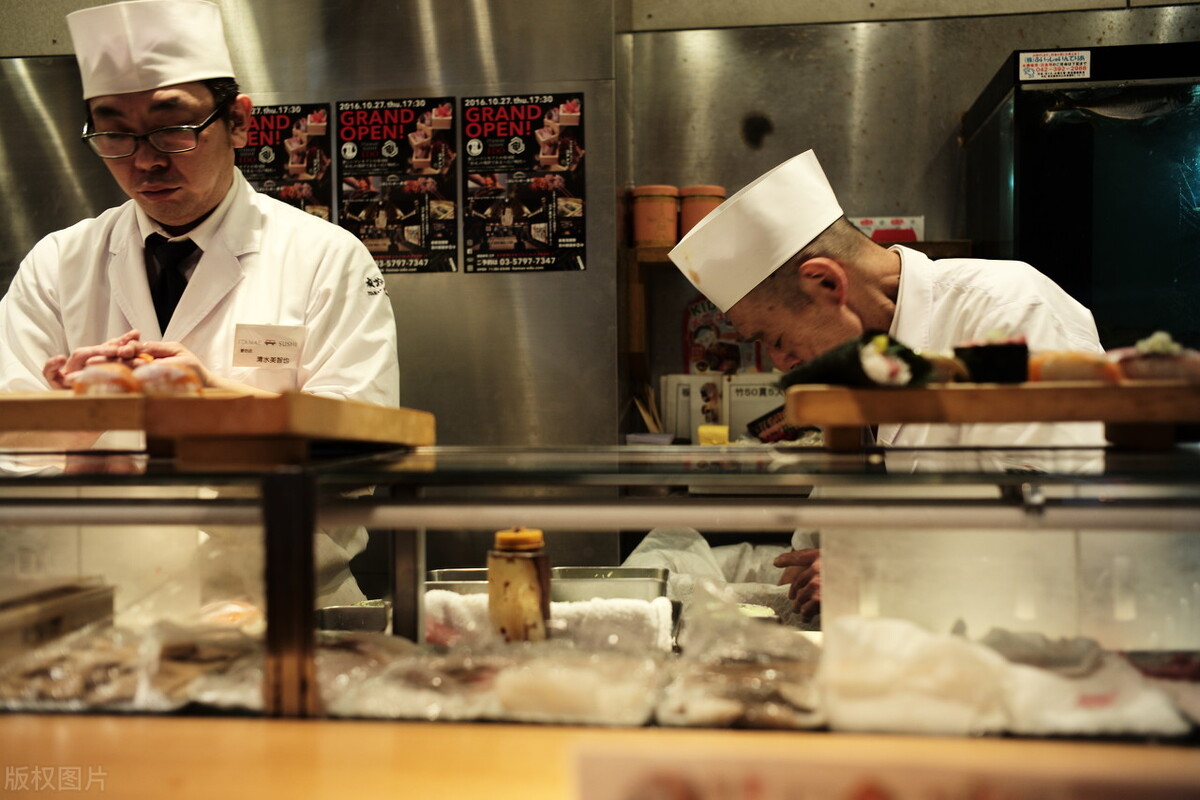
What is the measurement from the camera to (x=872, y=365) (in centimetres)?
116

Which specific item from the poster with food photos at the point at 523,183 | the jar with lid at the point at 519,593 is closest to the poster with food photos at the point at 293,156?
the poster with food photos at the point at 523,183

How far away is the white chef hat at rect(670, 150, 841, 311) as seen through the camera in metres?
2.14

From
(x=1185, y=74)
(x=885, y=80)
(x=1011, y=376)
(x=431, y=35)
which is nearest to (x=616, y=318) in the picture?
(x=431, y=35)

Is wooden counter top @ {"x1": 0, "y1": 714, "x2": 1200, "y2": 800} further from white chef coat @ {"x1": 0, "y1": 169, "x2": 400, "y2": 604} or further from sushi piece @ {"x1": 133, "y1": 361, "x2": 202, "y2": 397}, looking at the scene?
white chef coat @ {"x1": 0, "y1": 169, "x2": 400, "y2": 604}

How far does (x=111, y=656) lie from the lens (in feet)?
3.77

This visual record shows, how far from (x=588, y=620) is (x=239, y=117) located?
63.5 inches

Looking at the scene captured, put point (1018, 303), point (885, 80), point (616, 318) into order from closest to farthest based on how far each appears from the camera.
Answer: point (1018, 303), point (616, 318), point (885, 80)

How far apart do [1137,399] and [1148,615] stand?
9.1 inches

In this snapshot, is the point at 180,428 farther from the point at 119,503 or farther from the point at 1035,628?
the point at 1035,628

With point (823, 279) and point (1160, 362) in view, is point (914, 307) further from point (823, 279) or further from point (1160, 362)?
point (1160, 362)

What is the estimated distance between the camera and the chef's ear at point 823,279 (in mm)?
2131

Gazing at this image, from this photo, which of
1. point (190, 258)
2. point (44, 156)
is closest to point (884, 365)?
point (190, 258)

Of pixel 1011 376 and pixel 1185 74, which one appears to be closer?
pixel 1011 376

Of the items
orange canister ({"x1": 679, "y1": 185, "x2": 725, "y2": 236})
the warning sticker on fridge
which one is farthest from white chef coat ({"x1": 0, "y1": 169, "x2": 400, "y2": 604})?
the warning sticker on fridge
